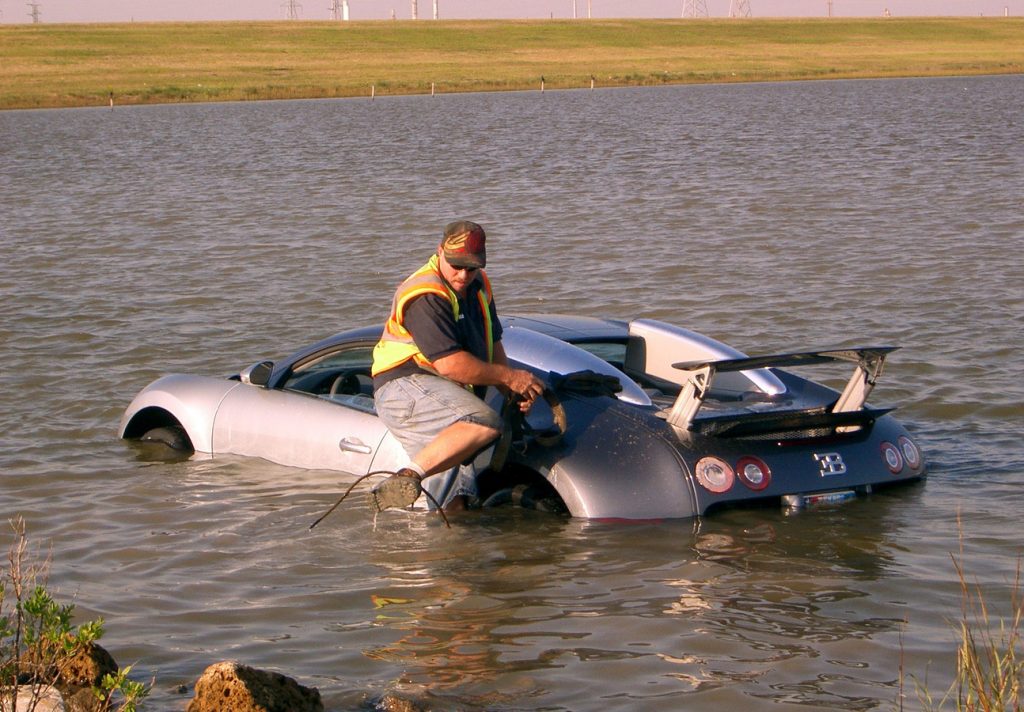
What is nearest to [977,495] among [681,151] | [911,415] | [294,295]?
[911,415]

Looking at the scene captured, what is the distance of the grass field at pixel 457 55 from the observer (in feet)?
250

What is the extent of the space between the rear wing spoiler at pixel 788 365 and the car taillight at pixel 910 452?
1.89 feet

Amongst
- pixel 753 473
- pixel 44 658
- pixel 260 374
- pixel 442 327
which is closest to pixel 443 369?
pixel 442 327

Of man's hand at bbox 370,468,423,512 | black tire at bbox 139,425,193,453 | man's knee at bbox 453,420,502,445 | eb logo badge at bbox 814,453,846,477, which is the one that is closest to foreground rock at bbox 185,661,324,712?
man's hand at bbox 370,468,423,512

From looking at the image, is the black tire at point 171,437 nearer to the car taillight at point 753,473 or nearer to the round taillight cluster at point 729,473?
the round taillight cluster at point 729,473

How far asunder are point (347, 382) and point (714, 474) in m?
2.46

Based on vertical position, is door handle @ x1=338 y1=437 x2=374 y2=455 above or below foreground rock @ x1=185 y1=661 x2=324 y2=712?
above

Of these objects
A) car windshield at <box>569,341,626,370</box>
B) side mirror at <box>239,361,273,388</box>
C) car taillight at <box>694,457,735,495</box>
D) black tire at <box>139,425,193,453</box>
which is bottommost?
black tire at <box>139,425,193,453</box>

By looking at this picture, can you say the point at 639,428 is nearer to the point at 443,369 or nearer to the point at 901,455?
the point at 443,369

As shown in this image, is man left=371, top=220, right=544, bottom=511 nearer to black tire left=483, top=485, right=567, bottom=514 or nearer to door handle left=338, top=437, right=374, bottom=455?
black tire left=483, top=485, right=567, bottom=514

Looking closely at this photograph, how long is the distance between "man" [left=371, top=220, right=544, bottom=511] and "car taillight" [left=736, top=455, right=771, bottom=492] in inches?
39.9

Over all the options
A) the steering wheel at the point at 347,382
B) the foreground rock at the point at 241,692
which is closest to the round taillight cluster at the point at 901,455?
the steering wheel at the point at 347,382

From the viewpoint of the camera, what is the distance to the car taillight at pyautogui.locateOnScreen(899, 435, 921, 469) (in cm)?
708

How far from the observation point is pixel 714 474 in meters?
6.45
